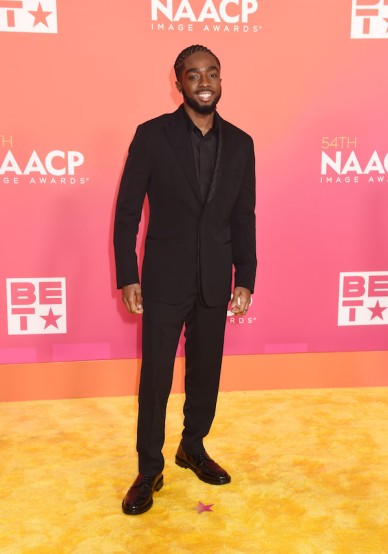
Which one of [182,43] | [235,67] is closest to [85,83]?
[182,43]

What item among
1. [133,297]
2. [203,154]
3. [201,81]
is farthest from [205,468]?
[201,81]

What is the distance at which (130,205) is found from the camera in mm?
2070

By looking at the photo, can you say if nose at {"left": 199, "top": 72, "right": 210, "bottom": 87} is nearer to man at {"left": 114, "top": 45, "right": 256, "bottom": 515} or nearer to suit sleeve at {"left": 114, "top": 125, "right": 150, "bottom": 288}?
man at {"left": 114, "top": 45, "right": 256, "bottom": 515}

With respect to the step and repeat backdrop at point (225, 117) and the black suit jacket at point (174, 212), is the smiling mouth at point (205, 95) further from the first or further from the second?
the step and repeat backdrop at point (225, 117)

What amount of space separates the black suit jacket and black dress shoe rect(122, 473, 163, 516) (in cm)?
66

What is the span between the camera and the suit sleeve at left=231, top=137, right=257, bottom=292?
2.25m

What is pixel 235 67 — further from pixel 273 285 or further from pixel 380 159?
pixel 273 285

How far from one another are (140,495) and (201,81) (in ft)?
4.67

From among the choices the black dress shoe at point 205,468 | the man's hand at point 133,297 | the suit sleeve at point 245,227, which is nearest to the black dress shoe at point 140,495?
the black dress shoe at point 205,468

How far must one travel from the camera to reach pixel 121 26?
9.64ft

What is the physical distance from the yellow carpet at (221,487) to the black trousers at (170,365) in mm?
233

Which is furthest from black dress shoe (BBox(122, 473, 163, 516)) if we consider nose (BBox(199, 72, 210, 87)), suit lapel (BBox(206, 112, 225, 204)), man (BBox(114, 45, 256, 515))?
nose (BBox(199, 72, 210, 87))

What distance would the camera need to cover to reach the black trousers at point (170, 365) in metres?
2.13

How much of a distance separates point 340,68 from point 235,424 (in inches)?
71.1
